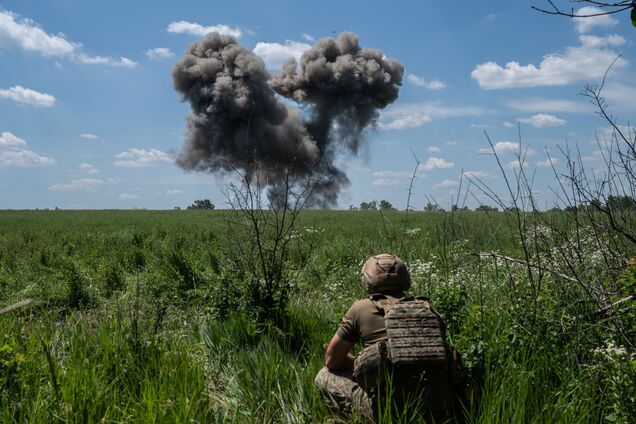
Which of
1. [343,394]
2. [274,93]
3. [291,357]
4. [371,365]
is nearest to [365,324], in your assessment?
[371,365]

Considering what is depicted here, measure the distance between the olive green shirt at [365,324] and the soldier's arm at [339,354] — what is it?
0.24ft

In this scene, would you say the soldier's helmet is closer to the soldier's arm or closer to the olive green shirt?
the olive green shirt

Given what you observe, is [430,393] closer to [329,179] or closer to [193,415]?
[193,415]

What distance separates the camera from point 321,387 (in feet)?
12.9

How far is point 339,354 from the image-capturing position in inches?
150

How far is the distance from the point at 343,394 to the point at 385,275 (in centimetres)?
82

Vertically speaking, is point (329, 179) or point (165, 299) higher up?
point (329, 179)

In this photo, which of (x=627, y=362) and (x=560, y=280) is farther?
(x=560, y=280)

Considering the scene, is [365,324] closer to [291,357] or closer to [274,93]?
[291,357]

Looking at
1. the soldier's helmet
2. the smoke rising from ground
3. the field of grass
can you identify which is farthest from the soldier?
the smoke rising from ground

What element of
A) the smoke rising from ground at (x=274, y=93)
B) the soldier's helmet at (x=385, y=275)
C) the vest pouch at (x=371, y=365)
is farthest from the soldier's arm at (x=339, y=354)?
the smoke rising from ground at (x=274, y=93)

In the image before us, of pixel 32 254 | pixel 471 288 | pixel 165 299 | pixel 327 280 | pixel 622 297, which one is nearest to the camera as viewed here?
pixel 622 297

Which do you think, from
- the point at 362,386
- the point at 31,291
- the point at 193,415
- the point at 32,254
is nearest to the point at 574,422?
the point at 362,386

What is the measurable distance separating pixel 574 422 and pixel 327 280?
5989 millimetres
